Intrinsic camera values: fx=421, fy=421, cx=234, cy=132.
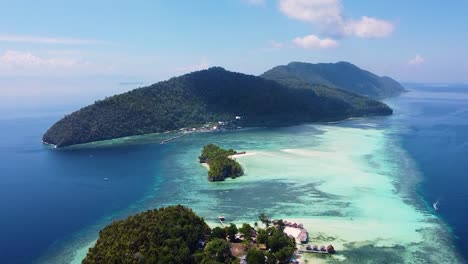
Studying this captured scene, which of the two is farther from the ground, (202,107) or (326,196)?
(202,107)

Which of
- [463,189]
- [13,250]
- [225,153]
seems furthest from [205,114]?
[13,250]

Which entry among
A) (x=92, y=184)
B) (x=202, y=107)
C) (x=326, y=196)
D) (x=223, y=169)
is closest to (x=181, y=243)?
(x=326, y=196)

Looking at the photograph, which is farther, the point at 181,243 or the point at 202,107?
the point at 202,107

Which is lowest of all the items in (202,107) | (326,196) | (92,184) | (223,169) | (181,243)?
(326,196)

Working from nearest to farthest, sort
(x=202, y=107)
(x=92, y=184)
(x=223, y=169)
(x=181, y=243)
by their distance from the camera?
(x=181, y=243) < (x=223, y=169) < (x=92, y=184) < (x=202, y=107)

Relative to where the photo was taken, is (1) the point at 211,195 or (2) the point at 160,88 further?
(2) the point at 160,88

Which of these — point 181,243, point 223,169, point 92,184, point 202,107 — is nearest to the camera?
point 181,243

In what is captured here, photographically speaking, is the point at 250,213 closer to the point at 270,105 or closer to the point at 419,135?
the point at 419,135

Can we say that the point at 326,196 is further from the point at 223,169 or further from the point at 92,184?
the point at 92,184
